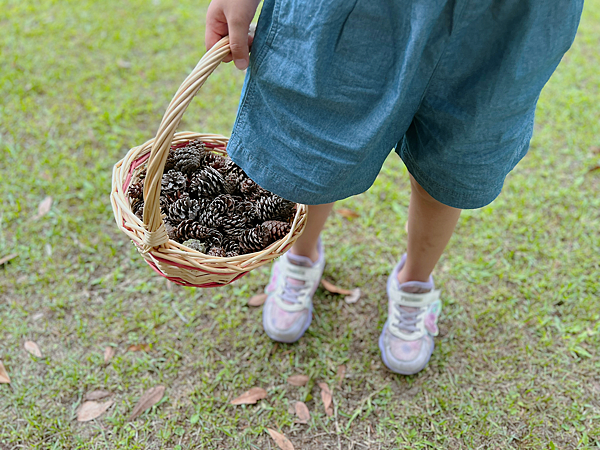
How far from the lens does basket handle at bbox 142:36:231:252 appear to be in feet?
3.10

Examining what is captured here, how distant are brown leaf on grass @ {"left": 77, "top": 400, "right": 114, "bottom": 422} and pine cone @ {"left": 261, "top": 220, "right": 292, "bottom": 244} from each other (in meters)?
0.80

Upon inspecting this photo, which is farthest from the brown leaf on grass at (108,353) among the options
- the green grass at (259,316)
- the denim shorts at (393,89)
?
the denim shorts at (393,89)

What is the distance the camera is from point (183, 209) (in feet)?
4.39

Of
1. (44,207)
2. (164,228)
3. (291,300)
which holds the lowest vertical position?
(44,207)

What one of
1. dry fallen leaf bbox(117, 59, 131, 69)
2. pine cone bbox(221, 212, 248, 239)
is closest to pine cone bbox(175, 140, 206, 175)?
pine cone bbox(221, 212, 248, 239)

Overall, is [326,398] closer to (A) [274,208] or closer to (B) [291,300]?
(B) [291,300]

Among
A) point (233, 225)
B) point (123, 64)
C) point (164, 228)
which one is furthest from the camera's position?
point (123, 64)

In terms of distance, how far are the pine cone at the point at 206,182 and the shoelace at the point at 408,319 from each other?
2.56ft

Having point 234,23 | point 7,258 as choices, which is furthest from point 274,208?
point 7,258

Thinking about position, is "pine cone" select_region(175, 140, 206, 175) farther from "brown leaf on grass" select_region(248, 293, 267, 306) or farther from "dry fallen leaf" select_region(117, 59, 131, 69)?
"dry fallen leaf" select_region(117, 59, 131, 69)

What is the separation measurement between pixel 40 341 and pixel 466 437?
4.86ft

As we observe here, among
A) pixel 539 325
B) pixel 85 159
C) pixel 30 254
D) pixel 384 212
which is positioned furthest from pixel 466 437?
pixel 85 159

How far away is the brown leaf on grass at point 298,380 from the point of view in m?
1.53

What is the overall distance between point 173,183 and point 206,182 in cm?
10
